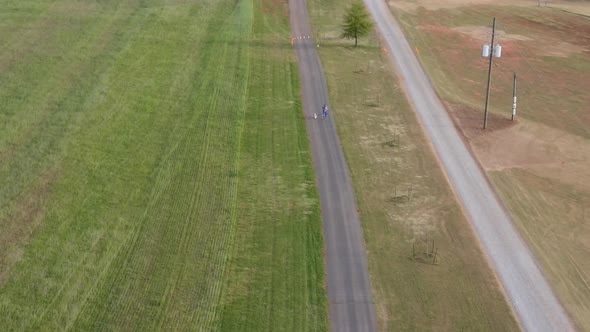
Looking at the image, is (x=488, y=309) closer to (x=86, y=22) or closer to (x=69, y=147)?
(x=69, y=147)

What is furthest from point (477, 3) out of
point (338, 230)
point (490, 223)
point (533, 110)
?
point (338, 230)

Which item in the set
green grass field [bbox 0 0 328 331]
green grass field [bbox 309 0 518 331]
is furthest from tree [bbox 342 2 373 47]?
green grass field [bbox 309 0 518 331]

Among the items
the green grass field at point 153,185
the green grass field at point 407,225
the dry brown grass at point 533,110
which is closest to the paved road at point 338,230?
the green grass field at point 407,225

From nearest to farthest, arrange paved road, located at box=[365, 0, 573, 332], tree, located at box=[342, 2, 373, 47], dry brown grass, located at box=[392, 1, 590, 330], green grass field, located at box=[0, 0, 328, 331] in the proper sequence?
green grass field, located at box=[0, 0, 328, 331] → paved road, located at box=[365, 0, 573, 332] → dry brown grass, located at box=[392, 1, 590, 330] → tree, located at box=[342, 2, 373, 47]

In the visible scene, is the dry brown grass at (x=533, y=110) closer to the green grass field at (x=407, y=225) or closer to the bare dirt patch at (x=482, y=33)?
the bare dirt patch at (x=482, y=33)

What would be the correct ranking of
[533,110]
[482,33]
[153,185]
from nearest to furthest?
1. [153,185]
2. [533,110]
3. [482,33]

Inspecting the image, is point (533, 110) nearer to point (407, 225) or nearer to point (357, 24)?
point (357, 24)

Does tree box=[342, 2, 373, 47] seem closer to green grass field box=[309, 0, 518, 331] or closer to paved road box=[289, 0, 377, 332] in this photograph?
green grass field box=[309, 0, 518, 331]

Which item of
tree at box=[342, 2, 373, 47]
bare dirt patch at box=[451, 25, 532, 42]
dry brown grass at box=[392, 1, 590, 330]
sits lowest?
dry brown grass at box=[392, 1, 590, 330]
